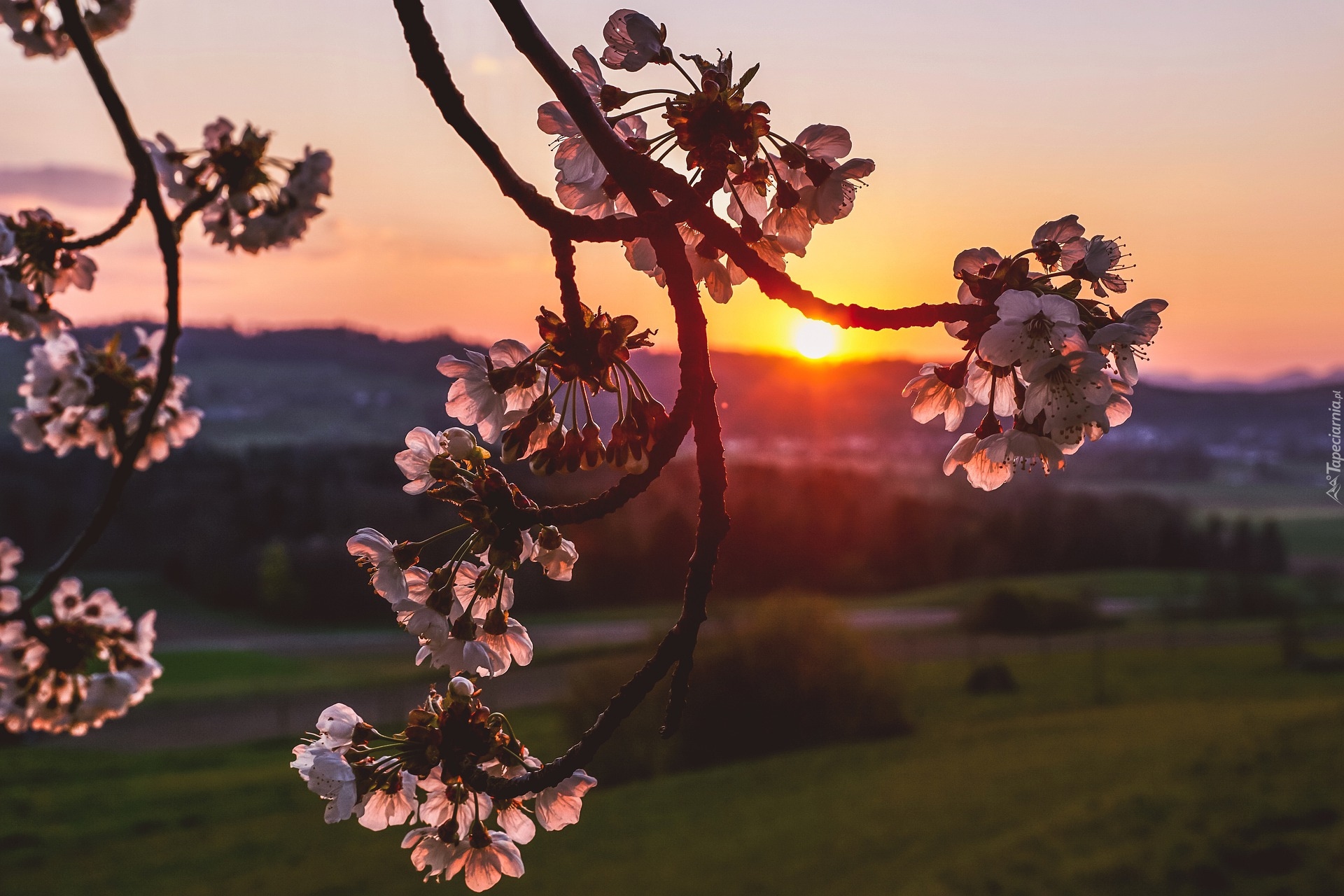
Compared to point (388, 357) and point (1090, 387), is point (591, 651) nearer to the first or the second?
point (1090, 387)

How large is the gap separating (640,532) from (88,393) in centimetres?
5118

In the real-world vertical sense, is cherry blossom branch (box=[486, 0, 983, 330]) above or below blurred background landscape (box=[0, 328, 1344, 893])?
above

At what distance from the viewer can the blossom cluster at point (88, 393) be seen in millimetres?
3941

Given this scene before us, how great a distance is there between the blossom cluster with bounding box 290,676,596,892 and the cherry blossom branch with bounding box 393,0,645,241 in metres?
0.68

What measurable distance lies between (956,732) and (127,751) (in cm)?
2704

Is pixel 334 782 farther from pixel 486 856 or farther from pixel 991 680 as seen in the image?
pixel 991 680

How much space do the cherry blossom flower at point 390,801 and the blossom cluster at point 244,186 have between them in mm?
2489

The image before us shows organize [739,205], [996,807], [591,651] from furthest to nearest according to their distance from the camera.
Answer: [591,651], [996,807], [739,205]

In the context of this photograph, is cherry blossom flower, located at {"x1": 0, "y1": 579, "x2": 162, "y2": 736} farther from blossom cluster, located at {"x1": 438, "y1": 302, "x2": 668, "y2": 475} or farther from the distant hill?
the distant hill

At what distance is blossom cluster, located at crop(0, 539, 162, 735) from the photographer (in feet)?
12.4

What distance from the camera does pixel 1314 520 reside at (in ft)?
269

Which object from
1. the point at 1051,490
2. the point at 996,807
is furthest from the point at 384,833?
the point at 1051,490

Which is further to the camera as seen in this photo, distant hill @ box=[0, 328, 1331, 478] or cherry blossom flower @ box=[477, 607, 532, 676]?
distant hill @ box=[0, 328, 1331, 478]

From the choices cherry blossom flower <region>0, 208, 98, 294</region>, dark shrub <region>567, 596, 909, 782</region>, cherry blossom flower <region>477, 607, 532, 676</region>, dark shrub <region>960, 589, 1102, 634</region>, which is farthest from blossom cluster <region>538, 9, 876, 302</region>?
dark shrub <region>960, 589, 1102, 634</region>
